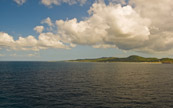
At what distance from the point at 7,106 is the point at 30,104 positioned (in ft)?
19.9

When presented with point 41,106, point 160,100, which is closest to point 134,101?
point 160,100

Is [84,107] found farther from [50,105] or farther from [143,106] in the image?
[143,106]

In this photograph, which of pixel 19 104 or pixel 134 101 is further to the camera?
pixel 134 101

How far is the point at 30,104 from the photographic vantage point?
40.6 metres

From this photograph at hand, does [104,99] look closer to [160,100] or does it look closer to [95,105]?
[95,105]

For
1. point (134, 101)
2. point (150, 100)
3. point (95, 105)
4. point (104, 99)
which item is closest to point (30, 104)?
point (95, 105)

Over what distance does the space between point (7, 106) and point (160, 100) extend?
4595 cm

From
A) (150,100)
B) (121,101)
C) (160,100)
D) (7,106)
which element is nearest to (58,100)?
(7,106)

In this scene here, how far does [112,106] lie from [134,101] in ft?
29.0

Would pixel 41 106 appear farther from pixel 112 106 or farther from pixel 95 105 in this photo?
pixel 112 106

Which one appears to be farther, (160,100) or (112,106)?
(160,100)

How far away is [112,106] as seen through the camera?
39.2 meters

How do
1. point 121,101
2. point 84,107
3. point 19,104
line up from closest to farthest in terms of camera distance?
1. point 84,107
2. point 19,104
3. point 121,101

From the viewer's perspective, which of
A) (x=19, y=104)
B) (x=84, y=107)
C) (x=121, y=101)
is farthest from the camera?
(x=121, y=101)
